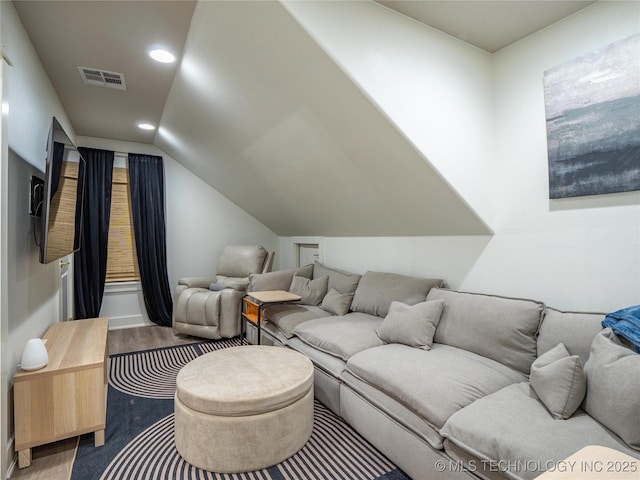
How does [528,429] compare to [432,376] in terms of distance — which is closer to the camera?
[528,429]

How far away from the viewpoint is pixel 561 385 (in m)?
1.42

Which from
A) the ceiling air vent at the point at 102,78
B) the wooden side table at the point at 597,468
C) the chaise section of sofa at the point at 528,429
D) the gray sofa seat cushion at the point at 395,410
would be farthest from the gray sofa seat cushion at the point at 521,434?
the ceiling air vent at the point at 102,78

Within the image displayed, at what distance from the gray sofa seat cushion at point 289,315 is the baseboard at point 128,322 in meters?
2.21

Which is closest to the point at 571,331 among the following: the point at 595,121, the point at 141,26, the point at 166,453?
the point at 595,121

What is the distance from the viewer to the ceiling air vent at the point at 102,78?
2736 mm

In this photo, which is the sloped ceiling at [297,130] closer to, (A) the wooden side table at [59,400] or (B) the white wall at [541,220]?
(B) the white wall at [541,220]

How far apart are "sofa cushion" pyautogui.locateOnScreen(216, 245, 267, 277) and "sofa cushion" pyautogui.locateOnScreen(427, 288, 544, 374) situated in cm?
286

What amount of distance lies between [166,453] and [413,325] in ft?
5.43


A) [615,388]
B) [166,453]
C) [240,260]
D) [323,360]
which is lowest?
[166,453]

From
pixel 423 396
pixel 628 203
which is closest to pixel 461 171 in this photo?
pixel 628 203

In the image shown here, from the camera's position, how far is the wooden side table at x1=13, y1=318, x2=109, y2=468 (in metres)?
1.78

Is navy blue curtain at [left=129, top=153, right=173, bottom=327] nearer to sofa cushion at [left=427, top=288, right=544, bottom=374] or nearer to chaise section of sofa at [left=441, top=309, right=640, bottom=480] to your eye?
sofa cushion at [left=427, top=288, right=544, bottom=374]

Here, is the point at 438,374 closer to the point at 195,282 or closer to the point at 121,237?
the point at 195,282

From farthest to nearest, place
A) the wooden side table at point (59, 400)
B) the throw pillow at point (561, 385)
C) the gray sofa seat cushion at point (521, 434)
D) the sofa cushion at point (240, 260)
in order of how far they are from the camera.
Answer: the sofa cushion at point (240, 260) → the wooden side table at point (59, 400) → the throw pillow at point (561, 385) → the gray sofa seat cushion at point (521, 434)
